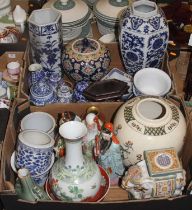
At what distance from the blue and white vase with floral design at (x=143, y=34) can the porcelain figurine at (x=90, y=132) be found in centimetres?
29

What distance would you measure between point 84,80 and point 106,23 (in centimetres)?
33

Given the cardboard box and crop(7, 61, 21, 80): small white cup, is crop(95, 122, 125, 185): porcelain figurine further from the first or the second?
crop(7, 61, 21, 80): small white cup

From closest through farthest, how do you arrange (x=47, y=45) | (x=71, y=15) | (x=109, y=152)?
(x=109, y=152) < (x=47, y=45) < (x=71, y=15)

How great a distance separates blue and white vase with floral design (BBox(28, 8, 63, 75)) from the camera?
3.85ft

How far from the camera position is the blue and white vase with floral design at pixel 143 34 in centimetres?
112

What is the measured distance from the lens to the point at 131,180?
2.93ft

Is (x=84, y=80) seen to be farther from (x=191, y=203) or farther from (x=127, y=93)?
(x=191, y=203)

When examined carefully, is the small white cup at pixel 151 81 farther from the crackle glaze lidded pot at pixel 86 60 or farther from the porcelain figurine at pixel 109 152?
the porcelain figurine at pixel 109 152

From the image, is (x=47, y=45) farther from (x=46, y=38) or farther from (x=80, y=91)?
(x=80, y=91)

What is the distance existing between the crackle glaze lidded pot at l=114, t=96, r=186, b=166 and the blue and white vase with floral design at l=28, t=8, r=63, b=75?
36cm

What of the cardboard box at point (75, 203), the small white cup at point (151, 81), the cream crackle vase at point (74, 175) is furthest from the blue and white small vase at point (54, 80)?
the cream crackle vase at point (74, 175)

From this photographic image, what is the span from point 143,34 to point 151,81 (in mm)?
145

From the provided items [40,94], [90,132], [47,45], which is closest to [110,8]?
[47,45]

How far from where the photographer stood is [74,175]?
0.88 metres
